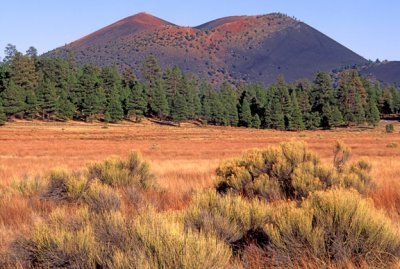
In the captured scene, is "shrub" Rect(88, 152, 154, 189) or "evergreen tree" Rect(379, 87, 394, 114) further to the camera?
"evergreen tree" Rect(379, 87, 394, 114)

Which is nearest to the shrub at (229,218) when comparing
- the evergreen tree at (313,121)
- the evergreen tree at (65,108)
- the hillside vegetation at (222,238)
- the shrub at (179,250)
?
the hillside vegetation at (222,238)

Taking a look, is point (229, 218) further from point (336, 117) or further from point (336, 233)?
point (336, 117)

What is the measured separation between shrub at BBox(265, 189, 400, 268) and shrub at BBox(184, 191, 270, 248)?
2.11ft

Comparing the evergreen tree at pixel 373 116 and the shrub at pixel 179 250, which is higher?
the shrub at pixel 179 250

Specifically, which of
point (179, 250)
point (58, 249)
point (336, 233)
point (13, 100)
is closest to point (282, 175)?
point (336, 233)

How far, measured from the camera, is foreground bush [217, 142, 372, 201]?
29.0 ft

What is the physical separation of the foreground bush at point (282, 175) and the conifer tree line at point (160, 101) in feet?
250

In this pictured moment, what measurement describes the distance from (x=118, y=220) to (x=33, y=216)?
10.9 feet

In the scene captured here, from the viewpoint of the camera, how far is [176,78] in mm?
111438

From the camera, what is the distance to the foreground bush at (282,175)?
8.84 metres

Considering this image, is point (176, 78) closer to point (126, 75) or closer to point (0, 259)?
point (126, 75)

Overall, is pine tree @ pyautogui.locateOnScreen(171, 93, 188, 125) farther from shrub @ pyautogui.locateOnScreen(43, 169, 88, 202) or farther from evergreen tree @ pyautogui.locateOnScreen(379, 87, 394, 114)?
shrub @ pyautogui.locateOnScreen(43, 169, 88, 202)

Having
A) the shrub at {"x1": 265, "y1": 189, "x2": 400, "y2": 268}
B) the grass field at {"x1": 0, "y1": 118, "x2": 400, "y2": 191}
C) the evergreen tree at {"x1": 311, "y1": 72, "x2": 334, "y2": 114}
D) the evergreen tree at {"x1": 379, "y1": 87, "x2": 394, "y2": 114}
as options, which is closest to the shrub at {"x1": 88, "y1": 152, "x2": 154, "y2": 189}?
the grass field at {"x1": 0, "y1": 118, "x2": 400, "y2": 191}

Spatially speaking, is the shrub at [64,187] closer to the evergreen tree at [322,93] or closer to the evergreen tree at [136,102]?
the evergreen tree at [136,102]
